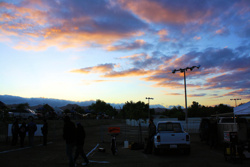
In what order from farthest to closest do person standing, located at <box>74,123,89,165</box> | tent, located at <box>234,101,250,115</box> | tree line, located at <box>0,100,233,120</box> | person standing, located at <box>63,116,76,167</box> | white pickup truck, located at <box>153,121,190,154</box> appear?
1. tree line, located at <box>0,100,233,120</box>
2. tent, located at <box>234,101,250,115</box>
3. white pickup truck, located at <box>153,121,190,154</box>
4. person standing, located at <box>74,123,89,165</box>
5. person standing, located at <box>63,116,76,167</box>

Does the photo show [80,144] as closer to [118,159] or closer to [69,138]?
[69,138]

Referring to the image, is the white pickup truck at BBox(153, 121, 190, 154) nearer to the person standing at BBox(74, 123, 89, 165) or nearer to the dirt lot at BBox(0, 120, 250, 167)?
the dirt lot at BBox(0, 120, 250, 167)

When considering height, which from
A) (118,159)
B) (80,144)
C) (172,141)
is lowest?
(118,159)

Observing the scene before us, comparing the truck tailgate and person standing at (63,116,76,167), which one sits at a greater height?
person standing at (63,116,76,167)

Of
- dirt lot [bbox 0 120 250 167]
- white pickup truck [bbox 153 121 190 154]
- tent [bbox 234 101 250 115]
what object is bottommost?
dirt lot [bbox 0 120 250 167]

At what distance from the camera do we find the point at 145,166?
358 inches

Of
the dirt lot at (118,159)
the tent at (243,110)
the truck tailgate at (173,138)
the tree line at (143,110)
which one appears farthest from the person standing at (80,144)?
the tree line at (143,110)

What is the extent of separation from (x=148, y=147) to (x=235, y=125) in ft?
15.9

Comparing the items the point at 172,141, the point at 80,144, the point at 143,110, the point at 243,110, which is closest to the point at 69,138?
the point at 80,144

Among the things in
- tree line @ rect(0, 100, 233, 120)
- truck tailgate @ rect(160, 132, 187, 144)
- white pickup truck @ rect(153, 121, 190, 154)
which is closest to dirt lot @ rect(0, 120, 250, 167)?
white pickup truck @ rect(153, 121, 190, 154)

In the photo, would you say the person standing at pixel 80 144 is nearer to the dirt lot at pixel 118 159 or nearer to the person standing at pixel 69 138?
the dirt lot at pixel 118 159

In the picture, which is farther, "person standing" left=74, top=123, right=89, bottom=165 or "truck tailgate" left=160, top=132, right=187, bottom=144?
"truck tailgate" left=160, top=132, right=187, bottom=144

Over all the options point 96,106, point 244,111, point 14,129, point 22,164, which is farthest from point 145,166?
point 96,106

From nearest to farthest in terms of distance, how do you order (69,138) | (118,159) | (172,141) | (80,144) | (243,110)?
(69,138), (80,144), (118,159), (172,141), (243,110)
